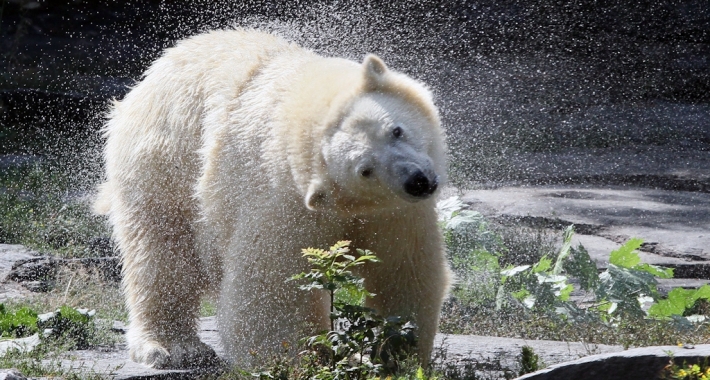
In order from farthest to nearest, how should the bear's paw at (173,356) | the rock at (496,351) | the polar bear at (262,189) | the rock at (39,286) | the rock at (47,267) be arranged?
1. the rock at (47,267)
2. the rock at (39,286)
3. the bear's paw at (173,356)
4. the rock at (496,351)
5. the polar bear at (262,189)

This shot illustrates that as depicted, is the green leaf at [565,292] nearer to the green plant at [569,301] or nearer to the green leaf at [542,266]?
the green plant at [569,301]

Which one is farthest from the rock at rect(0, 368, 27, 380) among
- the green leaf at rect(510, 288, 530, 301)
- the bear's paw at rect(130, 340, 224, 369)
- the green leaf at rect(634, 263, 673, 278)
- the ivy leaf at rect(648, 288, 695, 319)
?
the green leaf at rect(634, 263, 673, 278)

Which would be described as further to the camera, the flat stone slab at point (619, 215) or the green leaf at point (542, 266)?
the flat stone slab at point (619, 215)

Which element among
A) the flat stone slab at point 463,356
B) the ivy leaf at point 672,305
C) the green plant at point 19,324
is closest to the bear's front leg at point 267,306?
the flat stone slab at point 463,356

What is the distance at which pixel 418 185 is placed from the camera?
3.40m

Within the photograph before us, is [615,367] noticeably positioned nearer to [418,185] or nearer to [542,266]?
→ [418,185]

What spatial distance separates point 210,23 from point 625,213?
844 cm

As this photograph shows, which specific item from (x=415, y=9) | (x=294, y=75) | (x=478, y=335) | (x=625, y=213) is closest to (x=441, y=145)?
(x=294, y=75)

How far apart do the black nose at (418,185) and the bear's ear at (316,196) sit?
35 centimetres

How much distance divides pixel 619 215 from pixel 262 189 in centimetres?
421

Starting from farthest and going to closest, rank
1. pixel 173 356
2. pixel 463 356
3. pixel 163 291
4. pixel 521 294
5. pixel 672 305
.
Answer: pixel 521 294, pixel 672 305, pixel 163 291, pixel 173 356, pixel 463 356

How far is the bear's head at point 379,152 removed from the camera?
11.3 ft

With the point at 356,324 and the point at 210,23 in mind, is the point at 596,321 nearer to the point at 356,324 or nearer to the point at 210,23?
the point at 356,324

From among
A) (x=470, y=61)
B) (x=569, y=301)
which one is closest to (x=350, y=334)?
(x=569, y=301)
